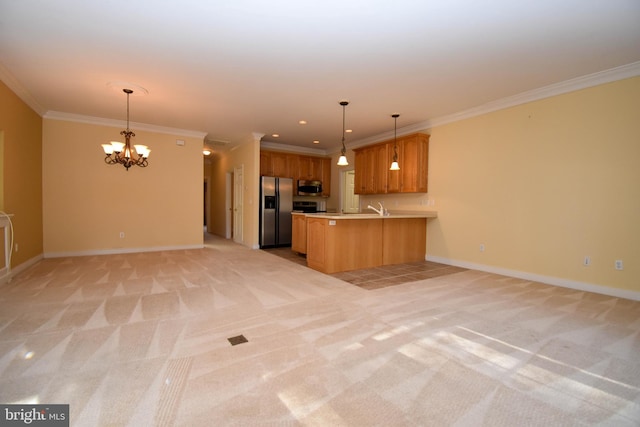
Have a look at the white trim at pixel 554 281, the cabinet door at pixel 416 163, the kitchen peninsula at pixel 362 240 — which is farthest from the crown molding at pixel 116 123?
the white trim at pixel 554 281

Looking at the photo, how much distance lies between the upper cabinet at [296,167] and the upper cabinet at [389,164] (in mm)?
1567

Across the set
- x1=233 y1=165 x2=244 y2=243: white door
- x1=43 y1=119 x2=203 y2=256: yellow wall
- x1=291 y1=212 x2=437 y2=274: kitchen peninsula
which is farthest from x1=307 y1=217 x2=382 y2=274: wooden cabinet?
x1=43 y1=119 x2=203 y2=256: yellow wall

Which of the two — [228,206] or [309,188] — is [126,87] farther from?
[228,206]

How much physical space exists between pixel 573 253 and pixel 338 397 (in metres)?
3.94

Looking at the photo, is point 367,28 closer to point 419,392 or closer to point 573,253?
point 419,392

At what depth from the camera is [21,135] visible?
4.34 meters

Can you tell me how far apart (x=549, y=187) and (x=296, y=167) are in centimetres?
554

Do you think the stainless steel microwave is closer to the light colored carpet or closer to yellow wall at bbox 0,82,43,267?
the light colored carpet

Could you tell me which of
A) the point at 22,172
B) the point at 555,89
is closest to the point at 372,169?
the point at 555,89

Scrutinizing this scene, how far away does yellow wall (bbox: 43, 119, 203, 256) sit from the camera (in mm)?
5352

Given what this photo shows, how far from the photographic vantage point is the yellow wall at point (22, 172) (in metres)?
→ 3.87

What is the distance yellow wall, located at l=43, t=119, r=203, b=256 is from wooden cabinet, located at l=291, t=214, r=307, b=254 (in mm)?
2385

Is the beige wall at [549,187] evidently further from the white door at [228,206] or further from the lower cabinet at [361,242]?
the white door at [228,206]

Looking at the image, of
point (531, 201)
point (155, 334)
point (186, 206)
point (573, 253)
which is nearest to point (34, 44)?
point (155, 334)
